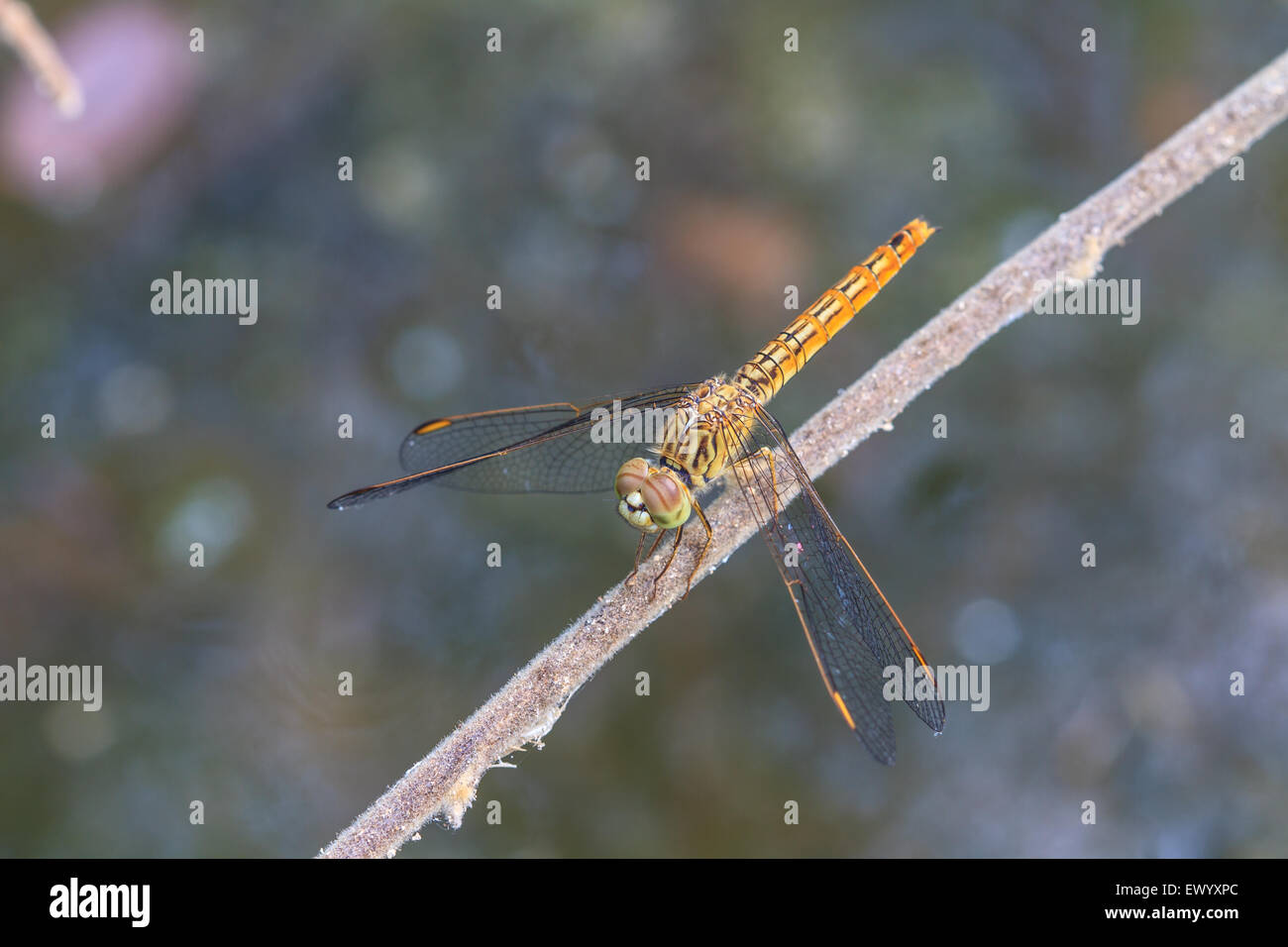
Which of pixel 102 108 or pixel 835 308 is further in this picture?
pixel 102 108

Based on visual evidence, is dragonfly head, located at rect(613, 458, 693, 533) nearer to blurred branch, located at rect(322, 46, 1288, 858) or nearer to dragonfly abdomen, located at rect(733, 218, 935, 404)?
blurred branch, located at rect(322, 46, 1288, 858)

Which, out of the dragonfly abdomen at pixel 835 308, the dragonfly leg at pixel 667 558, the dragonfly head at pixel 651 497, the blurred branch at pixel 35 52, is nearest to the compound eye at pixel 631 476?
the dragonfly head at pixel 651 497

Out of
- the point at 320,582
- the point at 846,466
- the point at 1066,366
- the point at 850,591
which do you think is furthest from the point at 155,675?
the point at 1066,366

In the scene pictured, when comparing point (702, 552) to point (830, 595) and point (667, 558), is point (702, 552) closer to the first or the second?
point (667, 558)

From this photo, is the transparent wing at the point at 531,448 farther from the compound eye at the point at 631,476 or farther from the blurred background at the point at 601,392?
the blurred background at the point at 601,392

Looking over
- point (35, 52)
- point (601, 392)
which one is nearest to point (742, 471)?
point (601, 392)

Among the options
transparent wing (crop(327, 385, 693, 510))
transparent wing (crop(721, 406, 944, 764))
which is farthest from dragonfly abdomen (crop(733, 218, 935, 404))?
transparent wing (crop(721, 406, 944, 764))
